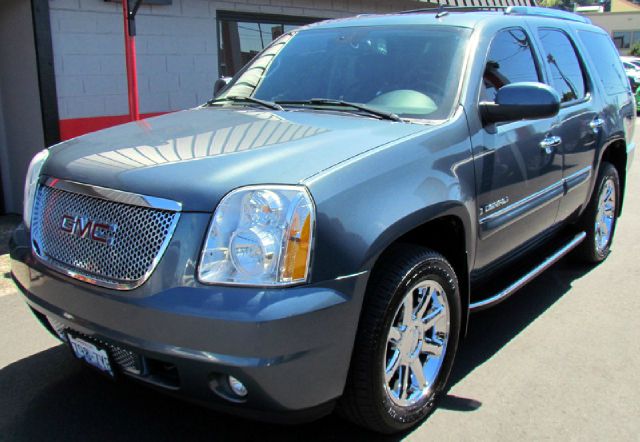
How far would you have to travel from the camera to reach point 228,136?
293 cm

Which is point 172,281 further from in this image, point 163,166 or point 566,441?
point 566,441

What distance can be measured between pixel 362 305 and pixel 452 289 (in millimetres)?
714

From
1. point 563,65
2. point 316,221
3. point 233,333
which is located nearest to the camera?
point 233,333

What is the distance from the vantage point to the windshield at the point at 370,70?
3.38m

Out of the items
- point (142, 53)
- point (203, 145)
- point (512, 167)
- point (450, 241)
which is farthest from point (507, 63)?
point (142, 53)

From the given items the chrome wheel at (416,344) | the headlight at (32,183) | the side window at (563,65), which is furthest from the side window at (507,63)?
the headlight at (32,183)

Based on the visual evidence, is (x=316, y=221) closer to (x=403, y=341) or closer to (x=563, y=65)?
(x=403, y=341)

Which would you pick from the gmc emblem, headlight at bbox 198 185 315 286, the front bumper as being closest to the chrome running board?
the front bumper

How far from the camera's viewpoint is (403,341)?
112 inches

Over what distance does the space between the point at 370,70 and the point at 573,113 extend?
1583mm

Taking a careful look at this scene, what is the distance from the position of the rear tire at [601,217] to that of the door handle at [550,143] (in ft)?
3.98

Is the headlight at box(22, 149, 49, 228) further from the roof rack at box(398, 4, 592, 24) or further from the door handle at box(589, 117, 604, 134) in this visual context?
the door handle at box(589, 117, 604, 134)

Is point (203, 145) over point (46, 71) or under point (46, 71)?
under

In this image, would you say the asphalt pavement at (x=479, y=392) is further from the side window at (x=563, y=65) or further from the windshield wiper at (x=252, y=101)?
the windshield wiper at (x=252, y=101)
